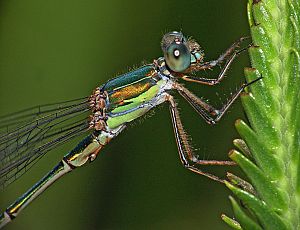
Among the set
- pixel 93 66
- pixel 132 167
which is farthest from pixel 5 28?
pixel 132 167

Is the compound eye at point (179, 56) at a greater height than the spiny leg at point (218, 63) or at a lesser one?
greater

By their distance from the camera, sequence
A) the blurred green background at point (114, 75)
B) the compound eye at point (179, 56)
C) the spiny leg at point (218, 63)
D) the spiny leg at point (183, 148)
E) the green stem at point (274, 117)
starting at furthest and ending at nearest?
the blurred green background at point (114, 75)
the spiny leg at point (183, 148)
the compound eye at point (179, 56)
the spiny leg at point (218, 63)
the green stem at point (274, 117)

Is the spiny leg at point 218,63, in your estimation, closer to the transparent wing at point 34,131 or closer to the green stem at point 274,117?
the transparent wing at point 34,131

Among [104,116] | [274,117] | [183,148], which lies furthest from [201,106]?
[274,117]

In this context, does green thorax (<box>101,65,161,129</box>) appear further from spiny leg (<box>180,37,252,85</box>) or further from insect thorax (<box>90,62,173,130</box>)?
spiny leg (<box>180,37,252,85</box>)

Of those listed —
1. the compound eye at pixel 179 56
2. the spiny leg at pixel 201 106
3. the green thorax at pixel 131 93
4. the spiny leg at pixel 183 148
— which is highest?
the compound eye at pixel 179 56

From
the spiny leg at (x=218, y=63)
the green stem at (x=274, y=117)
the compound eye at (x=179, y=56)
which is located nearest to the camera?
the green stem at (x=274, y=117)

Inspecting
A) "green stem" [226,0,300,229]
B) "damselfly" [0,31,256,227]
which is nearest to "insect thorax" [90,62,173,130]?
"damselfly" [0,31,256,227]

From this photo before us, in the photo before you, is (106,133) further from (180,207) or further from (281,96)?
(281,96)

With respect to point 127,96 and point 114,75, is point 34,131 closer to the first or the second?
point 114,75

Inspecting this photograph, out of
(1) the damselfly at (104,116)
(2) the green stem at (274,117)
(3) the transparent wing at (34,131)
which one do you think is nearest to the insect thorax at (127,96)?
(1) the damselfly at (104,116)
